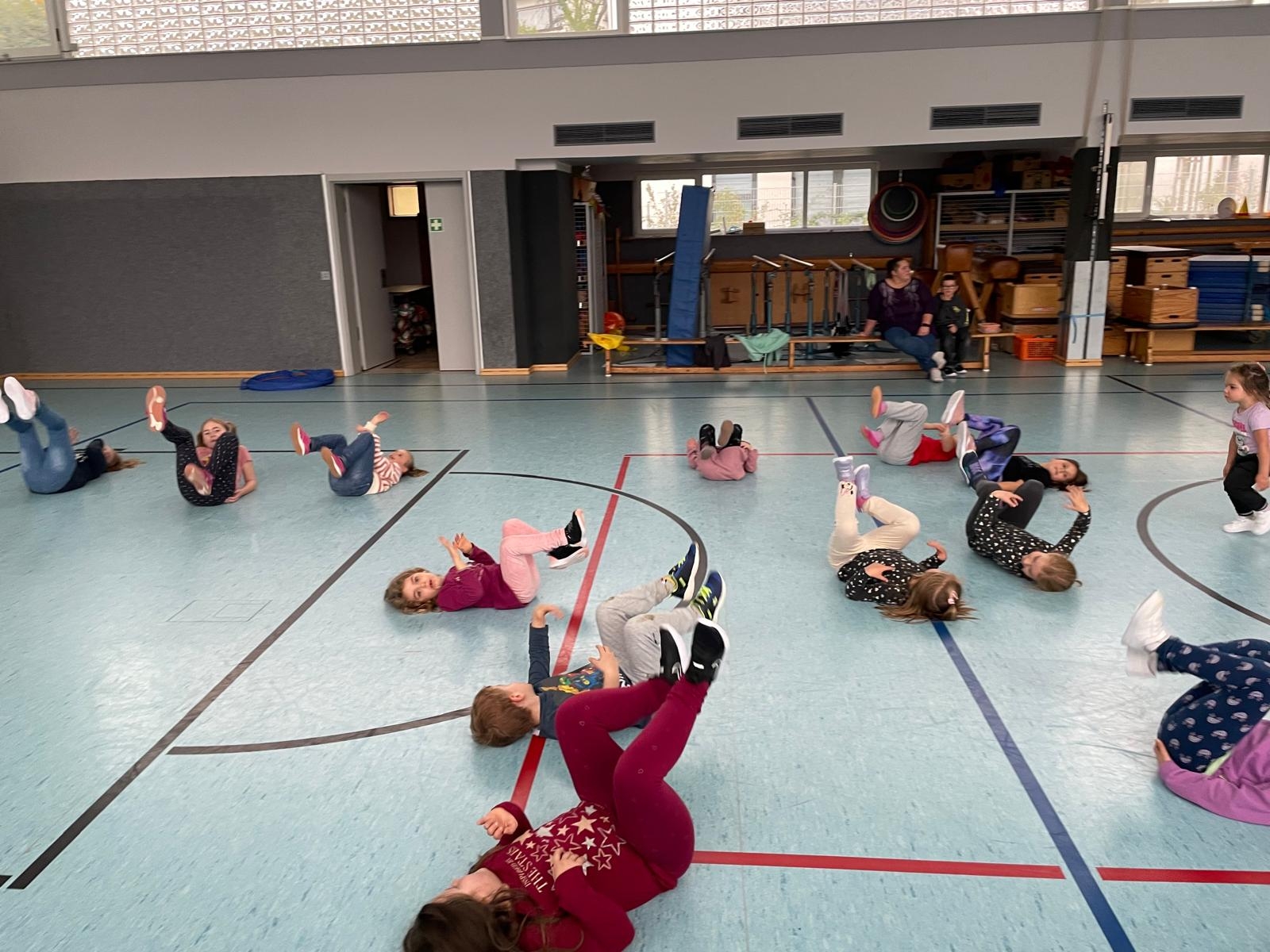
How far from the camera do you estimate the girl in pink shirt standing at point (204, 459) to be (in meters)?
5.62

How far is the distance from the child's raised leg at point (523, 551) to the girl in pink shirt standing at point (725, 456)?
6.63 ft

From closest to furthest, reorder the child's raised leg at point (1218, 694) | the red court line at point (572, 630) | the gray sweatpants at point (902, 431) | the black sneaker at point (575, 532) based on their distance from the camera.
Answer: the child's raised leg at point (1218, 694) → the red court line at point (572, 630) → the black sneaker at point (575, 532) → the gray sweatpants at point (902, 431)

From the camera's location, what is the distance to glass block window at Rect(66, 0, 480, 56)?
9828 millimetres

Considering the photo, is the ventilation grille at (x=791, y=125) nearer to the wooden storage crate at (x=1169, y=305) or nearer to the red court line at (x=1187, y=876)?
the wooden storage crate at (x=1169, y=305)

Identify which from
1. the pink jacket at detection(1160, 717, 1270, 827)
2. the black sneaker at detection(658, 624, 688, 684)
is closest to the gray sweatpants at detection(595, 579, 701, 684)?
the black sneaker at detection(658, 624, 688, 684)

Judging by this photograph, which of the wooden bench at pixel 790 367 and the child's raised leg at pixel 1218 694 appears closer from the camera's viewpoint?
the child's raised leg at pixel 1218 694

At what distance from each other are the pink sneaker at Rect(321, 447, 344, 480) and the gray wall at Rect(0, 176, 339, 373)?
544cm

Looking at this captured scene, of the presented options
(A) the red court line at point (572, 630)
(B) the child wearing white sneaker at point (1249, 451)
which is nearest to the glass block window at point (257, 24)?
(A) the red court line at point (572, 630)

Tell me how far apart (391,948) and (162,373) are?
10.4 meters

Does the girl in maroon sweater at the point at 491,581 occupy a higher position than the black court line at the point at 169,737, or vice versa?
the girl in maroon sweater at the point at 491,581

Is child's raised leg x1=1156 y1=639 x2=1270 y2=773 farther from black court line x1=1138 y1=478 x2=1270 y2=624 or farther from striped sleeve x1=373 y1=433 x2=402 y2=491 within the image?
striped sleeve x1=373 y1=433 x2=402 y2=491

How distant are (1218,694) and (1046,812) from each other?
1.96 feet

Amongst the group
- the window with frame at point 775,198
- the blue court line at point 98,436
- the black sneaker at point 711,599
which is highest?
the window with frame at point 775,198

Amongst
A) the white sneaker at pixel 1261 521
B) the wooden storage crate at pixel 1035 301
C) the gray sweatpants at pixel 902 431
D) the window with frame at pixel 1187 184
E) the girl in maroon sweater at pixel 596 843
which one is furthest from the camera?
the window with frame at pixel 1187 184
